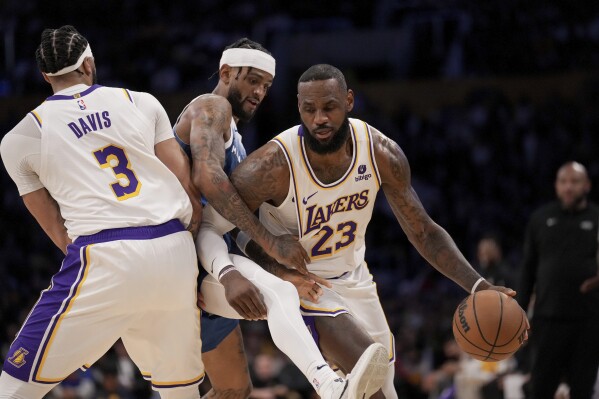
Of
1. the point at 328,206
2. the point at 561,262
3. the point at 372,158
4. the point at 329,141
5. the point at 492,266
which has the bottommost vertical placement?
the point at 492,266

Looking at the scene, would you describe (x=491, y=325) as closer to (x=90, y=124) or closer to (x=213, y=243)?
(x=213, y=243)

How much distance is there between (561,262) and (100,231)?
4.42m

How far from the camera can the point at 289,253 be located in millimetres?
4664

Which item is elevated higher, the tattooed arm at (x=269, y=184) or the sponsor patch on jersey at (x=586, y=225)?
the tattooed arm at (x=269, y=184)

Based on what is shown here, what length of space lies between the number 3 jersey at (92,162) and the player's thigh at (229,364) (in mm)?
1122

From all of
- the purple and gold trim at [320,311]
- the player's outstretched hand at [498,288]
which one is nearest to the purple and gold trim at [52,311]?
the purple and gold trim at [320,311]

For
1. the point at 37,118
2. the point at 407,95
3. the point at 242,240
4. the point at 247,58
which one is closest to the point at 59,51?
the point at 37,118

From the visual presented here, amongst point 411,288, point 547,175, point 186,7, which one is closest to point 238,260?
point 411,288

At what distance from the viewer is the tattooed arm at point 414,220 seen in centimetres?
494

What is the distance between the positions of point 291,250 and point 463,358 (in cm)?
564

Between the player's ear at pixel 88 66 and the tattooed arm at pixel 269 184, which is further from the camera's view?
the tattooed arm at pixel 269 184

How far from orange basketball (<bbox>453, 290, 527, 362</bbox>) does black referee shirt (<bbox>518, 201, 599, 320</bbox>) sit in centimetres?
300

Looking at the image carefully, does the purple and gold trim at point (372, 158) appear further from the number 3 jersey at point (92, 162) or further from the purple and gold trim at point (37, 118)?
the purple and gold trim at point (37, 118)

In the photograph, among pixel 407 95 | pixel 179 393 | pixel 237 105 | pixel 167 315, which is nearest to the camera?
pixel 167 315
